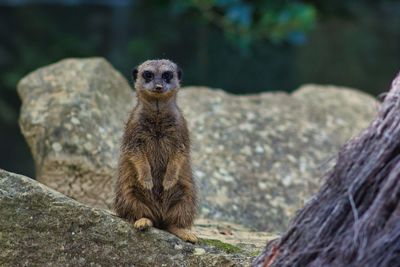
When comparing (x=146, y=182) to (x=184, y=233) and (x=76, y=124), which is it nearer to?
(x=184, y=233)

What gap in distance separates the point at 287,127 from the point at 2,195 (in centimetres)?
405

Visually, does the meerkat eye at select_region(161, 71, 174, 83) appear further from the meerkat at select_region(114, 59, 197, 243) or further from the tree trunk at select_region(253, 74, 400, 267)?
the tree trunk at select_region(253, 74, 400, 267)

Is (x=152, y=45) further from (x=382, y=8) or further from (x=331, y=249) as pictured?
(x=331, y=249)

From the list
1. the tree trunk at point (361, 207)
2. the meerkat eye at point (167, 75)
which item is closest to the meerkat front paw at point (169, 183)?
the meerkat eye at point (167, 75)

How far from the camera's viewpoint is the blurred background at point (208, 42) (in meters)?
12.2

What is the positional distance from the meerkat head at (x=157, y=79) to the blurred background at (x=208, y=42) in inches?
220

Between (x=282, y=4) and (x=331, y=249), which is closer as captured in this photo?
(x=331, y=249)

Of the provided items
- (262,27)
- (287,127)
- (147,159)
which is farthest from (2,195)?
(262,27)

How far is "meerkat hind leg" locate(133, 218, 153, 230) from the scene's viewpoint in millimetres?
5230

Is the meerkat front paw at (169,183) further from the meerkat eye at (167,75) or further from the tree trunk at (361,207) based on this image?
the tree trunk at (361,207)

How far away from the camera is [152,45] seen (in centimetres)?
1376

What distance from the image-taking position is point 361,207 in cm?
403

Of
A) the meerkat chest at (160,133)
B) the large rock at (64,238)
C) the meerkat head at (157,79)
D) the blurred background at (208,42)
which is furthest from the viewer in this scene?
the blurred background at (208,42)

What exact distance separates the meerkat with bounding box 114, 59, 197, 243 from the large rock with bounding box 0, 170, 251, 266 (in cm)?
40
